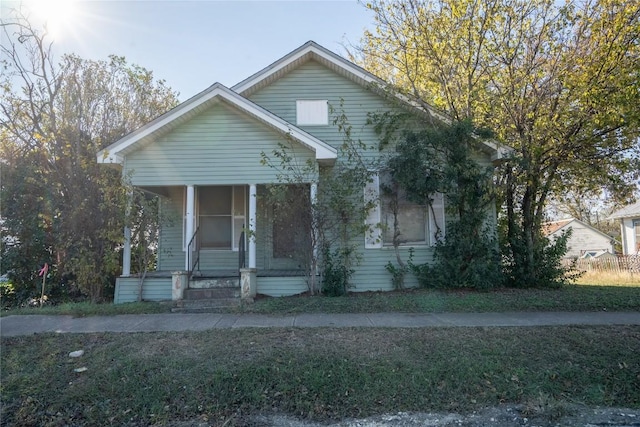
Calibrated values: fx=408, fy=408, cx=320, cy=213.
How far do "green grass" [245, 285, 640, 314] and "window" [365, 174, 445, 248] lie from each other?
1961 mm

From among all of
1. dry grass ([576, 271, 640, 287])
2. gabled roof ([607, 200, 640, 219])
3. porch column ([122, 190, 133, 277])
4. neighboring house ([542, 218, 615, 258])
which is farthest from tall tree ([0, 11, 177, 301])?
neighboring house ([542, 218, 615, 258])

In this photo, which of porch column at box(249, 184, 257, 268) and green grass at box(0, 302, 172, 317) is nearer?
green grass at box(0, 302, 172, 317)

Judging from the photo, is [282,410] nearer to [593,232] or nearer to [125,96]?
[125,96]

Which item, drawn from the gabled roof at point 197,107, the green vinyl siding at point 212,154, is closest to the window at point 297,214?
the green vinyl siding at point 212,154

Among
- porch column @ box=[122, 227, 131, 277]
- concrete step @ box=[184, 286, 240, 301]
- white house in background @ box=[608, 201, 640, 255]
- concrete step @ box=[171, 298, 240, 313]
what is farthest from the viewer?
white house in background @ box=[608, 201, 640, 255]

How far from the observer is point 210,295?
8859 mm

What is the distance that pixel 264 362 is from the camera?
15.8 feet

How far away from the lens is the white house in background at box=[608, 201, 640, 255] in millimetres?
24062

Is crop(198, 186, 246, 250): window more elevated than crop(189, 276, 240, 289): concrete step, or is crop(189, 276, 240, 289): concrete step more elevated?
crop(198, 186, 246, 250): window

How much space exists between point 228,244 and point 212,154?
2.85m

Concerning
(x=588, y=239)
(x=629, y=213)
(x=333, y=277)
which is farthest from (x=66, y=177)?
(x=588, y=239)

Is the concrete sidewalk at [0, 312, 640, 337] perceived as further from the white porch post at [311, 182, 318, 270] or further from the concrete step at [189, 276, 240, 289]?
the white porch post at [311, 182, 318, 270]

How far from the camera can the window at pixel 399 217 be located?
10.6m

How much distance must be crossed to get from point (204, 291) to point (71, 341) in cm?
319
